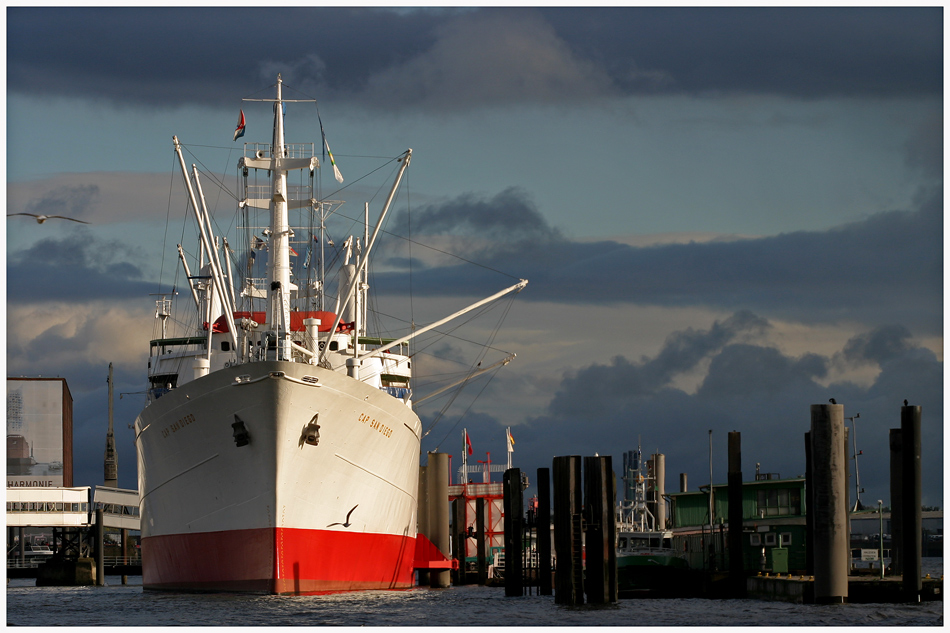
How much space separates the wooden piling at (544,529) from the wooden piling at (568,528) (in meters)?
6.79

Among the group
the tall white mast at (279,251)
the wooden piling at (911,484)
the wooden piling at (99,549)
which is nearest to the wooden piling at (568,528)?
the wooden piling at (911,484)

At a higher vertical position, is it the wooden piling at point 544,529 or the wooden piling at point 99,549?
the wooden piling at point 544,529

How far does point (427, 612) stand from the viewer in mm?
33625

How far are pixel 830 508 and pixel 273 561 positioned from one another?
15729 millimetres

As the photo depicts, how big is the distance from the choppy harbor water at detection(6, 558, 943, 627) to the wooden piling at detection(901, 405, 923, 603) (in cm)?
160

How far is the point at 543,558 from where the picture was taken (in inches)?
1644

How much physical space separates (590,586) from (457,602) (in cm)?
792

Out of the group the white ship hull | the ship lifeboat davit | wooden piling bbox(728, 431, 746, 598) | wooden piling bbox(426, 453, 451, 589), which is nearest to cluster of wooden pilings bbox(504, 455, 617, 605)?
wooden piling bbox(728, 431, 746, 598)

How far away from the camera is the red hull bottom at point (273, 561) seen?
3462cm

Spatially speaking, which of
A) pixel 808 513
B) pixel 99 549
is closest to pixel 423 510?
pixel 99 549

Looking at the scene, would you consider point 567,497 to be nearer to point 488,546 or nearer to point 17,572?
point 488,546

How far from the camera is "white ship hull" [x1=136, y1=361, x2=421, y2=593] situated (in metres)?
34.8

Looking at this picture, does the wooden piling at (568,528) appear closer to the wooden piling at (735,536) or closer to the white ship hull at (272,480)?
the wooden piling at (735,536)

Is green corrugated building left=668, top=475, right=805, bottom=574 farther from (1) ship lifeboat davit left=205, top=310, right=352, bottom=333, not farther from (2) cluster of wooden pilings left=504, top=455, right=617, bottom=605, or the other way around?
(1) ship lifeboat davit left=205, top=310, right=352, bottom=333
